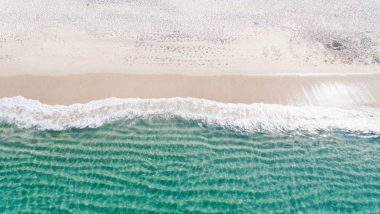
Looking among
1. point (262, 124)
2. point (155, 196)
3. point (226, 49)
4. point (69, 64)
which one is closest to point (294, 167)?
point (262, 124)

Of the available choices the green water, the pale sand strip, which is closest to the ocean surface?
the green water

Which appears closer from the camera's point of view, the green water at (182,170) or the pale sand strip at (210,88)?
the green water at (182,170)

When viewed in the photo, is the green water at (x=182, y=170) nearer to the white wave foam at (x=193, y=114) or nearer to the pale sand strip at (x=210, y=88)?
the white wave foam at (x=193, y=114)

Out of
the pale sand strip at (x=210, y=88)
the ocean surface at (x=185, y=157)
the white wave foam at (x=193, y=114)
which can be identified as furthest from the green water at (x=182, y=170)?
the pale sand strip at (x=210, y=88)

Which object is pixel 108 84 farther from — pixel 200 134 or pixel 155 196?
pixel 155 196

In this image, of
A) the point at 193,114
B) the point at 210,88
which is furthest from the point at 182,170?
the point at 210,88


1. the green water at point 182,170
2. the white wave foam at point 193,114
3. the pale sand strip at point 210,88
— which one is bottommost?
the green water at point 182,170
